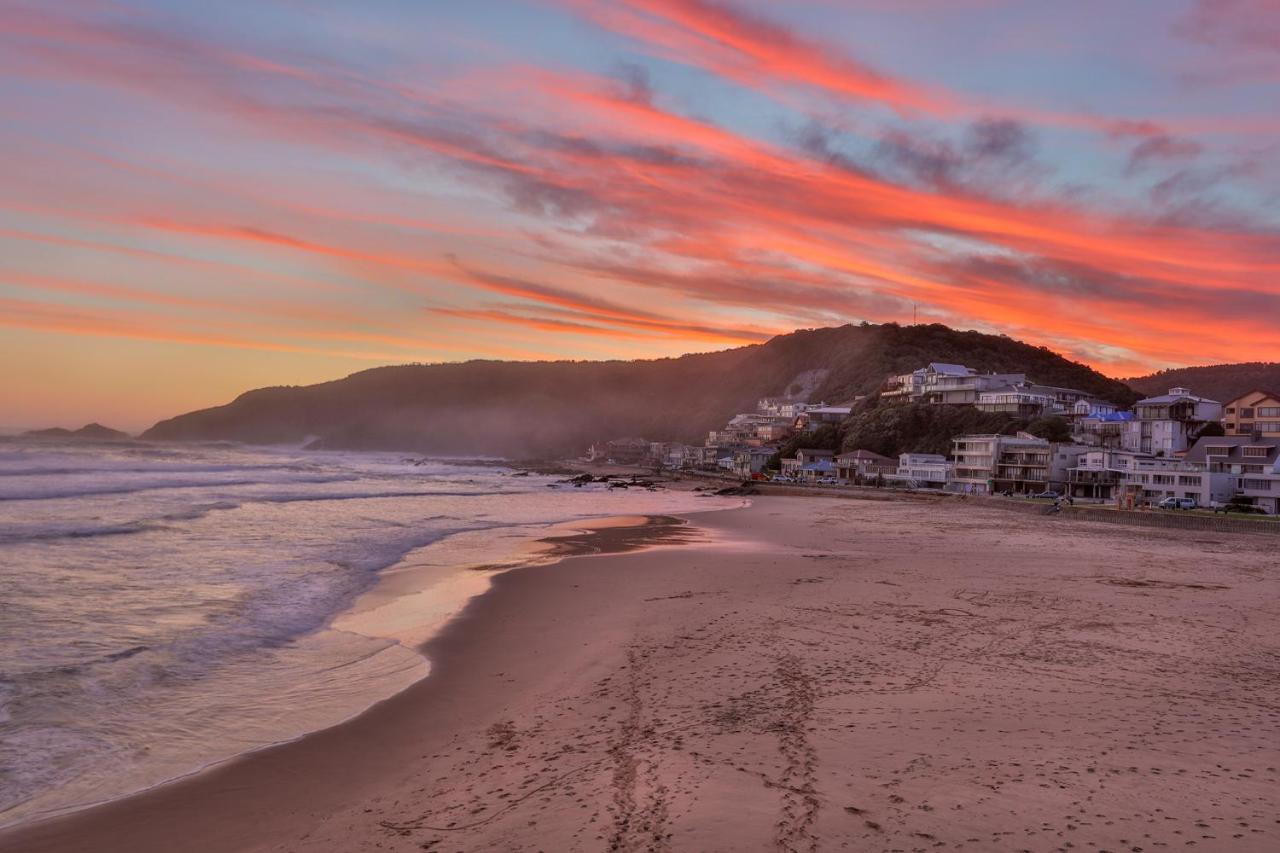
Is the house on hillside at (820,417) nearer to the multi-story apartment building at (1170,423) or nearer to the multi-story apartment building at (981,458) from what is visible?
the multi-story apartment building at (981,458)

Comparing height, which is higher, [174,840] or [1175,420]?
[1175,420]

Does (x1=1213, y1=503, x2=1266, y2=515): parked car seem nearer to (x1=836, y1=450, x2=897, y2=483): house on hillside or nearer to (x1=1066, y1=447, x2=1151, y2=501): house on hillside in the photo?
(x1=1066, y1=447, x2=1151, y2=501): house on hillside

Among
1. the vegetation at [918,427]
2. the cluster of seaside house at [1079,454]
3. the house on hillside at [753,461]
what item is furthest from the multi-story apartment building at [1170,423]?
the house on hillside at [753,461]

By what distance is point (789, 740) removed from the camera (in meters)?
7.46

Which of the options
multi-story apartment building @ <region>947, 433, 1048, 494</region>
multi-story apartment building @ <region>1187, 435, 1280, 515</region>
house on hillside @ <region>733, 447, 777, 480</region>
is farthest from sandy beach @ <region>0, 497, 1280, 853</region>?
house on hillside @ <region>733, 447, 777, 480</region>

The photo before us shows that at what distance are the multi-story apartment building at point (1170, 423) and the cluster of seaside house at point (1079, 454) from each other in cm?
10

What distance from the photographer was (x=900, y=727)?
7832 millimetres

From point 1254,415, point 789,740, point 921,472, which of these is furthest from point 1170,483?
point 789,740

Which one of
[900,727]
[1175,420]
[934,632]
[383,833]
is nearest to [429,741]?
[383,833]

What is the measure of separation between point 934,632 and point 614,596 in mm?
7451

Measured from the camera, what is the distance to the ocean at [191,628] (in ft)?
27.1

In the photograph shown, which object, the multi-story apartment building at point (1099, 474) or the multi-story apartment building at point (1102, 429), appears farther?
the multi-story apartment building at point (1102, 429)

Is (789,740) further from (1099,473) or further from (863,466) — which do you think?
(863,466)

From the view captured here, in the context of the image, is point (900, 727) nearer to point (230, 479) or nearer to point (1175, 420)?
point (230, 479)
